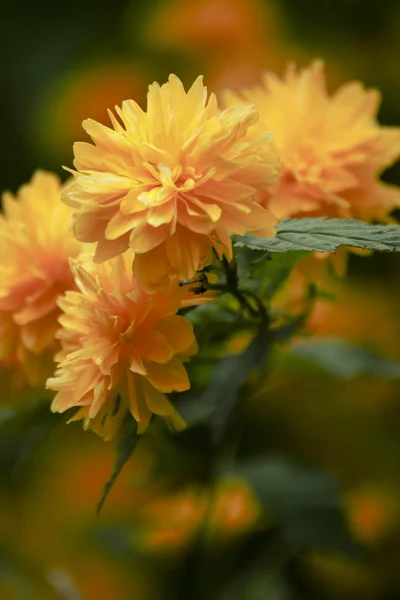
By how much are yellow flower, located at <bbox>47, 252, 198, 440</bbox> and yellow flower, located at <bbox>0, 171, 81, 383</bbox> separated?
8 centimetres

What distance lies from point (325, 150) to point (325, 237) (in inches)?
6.4

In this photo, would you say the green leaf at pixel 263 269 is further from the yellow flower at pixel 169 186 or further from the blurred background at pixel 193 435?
the blurred background at pixel 193 435

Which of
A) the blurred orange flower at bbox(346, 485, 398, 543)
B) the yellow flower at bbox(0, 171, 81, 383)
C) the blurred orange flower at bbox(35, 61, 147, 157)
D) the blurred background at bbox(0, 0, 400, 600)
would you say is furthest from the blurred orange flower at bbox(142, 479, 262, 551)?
the blurred orange flower at bbox(35, 61, 147, 157)

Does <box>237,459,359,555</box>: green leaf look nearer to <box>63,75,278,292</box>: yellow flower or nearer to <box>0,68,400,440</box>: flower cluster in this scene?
<box>0,68,400,440</box>: flower cluster

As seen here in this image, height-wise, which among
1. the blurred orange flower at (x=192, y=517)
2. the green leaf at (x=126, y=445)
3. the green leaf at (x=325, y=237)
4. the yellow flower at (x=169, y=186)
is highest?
the yellow flower at (x=169, y=186)

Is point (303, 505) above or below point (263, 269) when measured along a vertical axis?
below

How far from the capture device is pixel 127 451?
1.56 feet

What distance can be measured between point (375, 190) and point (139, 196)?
242 mm

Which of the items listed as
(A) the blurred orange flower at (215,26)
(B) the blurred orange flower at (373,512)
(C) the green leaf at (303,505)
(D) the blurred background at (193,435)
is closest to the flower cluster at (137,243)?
(D) the blurred background at (193,435)

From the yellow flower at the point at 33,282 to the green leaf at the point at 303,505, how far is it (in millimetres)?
328

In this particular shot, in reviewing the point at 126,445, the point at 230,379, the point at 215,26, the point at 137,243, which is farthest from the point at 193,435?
the point at 215,26

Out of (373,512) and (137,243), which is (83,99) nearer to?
(373,512)

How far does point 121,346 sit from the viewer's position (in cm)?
46

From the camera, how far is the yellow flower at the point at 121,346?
45cm
